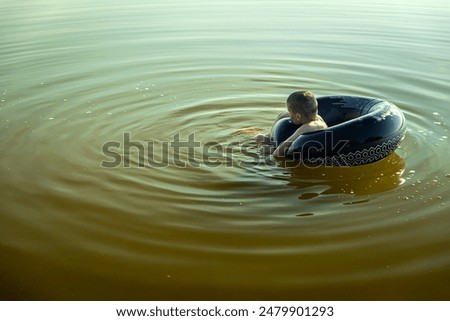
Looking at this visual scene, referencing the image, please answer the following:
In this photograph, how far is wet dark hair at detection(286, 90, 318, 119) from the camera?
620 centimetres

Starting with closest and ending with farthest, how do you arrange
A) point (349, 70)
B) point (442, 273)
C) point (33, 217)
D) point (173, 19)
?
point (442, 273) < point (33, 217) < point (349, 70) < point (173, 19)

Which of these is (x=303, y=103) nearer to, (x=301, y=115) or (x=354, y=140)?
(x=301, y=115)

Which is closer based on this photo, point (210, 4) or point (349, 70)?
point (349, 70)

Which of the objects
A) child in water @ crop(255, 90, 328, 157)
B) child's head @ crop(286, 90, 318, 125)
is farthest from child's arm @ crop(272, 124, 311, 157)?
child's head @ crop(286, 90, 318, 125)

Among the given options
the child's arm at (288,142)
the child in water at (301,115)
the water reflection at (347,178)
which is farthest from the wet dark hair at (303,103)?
the water reflection at (347,178)

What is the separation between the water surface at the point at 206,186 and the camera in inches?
169

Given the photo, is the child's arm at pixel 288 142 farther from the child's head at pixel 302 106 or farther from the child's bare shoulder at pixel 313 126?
the child's head at pixel 302 106

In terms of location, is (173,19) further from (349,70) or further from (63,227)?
(63,227)

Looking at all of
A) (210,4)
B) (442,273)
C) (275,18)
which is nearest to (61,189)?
(442,273)

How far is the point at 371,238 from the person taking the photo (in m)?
4.76

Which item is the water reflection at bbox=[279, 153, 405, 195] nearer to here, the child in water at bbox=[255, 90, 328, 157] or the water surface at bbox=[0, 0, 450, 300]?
the water surface at bbox=[0, 0, 450, 300]

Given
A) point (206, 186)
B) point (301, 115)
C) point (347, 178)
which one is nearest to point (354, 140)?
point (347, 178)

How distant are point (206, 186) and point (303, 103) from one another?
1.61 metres
